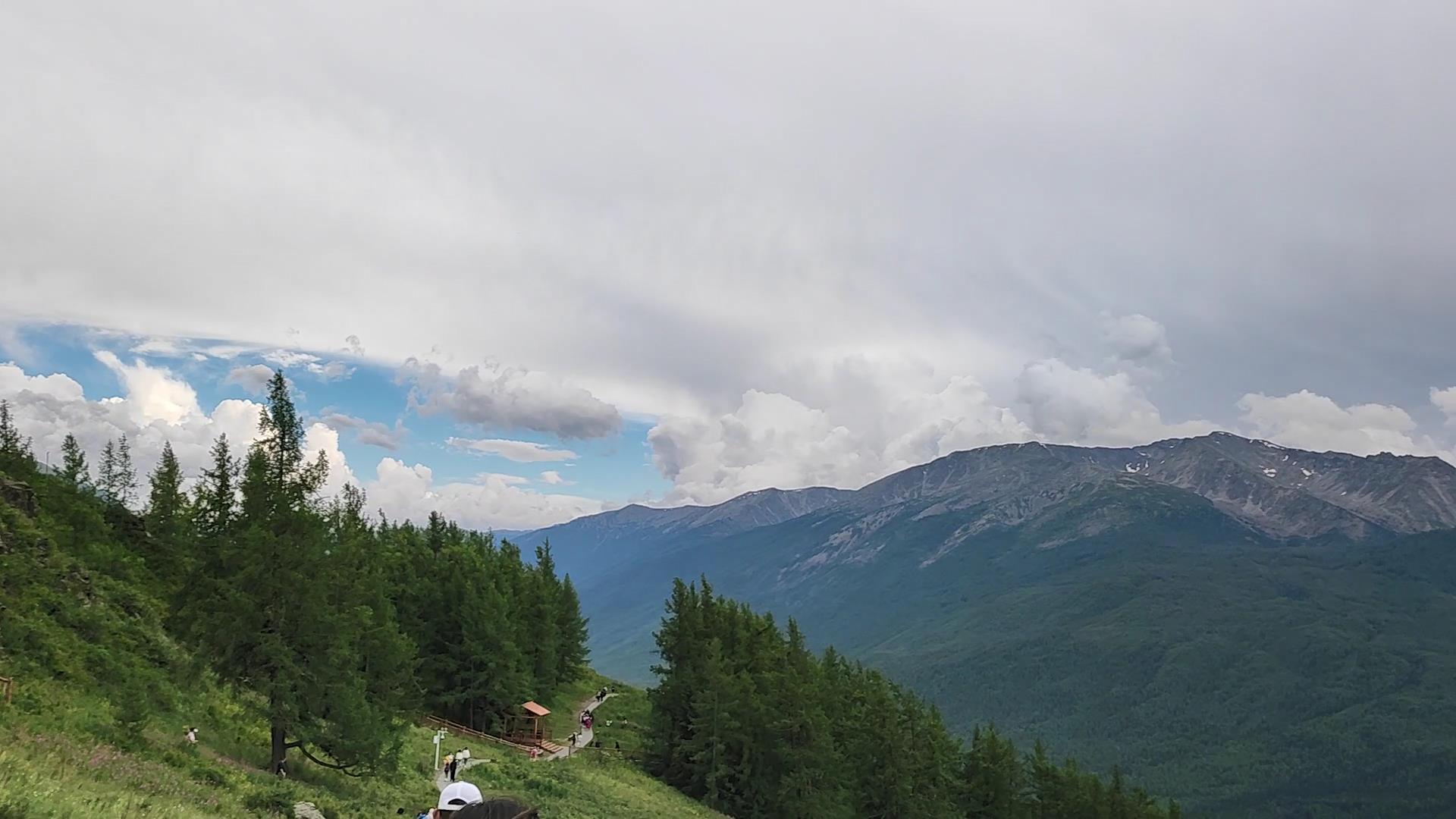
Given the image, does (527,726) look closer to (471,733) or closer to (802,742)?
(471,733)

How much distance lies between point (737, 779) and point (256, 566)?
37276 mm

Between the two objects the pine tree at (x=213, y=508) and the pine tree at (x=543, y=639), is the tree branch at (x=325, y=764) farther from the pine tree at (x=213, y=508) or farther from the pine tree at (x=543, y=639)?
the pine tree at (x=543, y=639)

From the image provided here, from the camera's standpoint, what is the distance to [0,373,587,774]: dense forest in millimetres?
26641

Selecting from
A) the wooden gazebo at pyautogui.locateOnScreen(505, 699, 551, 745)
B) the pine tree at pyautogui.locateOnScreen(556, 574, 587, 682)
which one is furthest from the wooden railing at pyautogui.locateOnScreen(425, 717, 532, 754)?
the pine tree at pyautogui.locateOnScreen(556, 574, 587, 682)

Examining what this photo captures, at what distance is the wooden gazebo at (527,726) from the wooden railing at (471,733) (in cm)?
147

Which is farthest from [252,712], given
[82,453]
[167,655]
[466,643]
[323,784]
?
[82,453]

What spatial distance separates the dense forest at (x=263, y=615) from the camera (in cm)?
2664

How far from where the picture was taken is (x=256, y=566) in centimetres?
2636

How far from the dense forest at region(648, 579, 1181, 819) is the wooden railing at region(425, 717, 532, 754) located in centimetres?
1009

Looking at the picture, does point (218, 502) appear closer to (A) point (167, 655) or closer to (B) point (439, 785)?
(A) point (167, 655)

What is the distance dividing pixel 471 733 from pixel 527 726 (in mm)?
6658

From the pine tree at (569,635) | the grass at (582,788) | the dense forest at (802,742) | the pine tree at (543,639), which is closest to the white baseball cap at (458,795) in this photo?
the grass at (582,788)

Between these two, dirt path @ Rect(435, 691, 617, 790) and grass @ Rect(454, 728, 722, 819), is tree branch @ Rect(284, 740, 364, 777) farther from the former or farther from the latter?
grass @ Rect(454, 728, 722, 819)

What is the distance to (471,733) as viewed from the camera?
52250 mm
